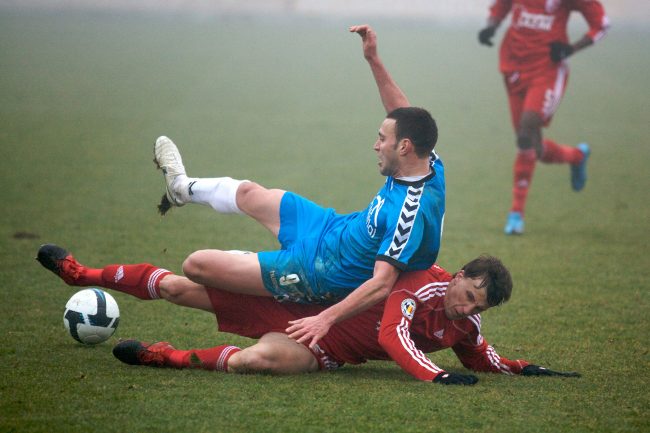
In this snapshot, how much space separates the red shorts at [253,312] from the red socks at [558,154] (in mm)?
5771

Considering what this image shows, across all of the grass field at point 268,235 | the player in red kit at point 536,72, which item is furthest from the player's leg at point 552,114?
the grass field at point 268,235

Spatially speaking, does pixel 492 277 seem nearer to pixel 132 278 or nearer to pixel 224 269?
pixel 224 269

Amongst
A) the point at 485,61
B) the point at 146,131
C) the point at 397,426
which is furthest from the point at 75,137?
the point at 485,61

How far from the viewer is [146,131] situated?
1800 cm

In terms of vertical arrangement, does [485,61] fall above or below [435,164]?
above

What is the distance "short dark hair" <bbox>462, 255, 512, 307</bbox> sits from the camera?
5547mm

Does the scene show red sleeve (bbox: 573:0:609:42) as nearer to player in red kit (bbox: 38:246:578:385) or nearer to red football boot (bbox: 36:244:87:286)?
player in red kit (bbox: 38:246:578:385)

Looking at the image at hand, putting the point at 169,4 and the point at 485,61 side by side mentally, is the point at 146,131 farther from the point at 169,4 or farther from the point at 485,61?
the point at 169,4

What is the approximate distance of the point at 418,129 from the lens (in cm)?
573

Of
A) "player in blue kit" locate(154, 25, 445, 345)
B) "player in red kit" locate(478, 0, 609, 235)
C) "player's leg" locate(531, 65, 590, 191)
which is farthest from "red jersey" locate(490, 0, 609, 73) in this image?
"player in blue kit" locate(154, 25, 445, 345)

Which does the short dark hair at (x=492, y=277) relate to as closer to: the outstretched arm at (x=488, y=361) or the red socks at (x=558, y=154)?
the outstretched arm at (x=488, y=361)

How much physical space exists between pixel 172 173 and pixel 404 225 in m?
1.80

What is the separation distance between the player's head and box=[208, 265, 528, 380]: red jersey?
0.13m

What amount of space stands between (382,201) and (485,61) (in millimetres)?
30152
